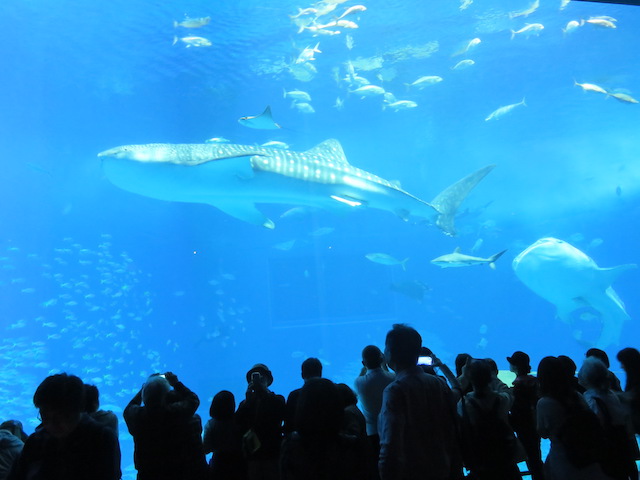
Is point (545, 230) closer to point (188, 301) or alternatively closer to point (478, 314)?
point (478, 314)

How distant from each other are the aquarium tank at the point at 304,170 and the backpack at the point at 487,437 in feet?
16.6

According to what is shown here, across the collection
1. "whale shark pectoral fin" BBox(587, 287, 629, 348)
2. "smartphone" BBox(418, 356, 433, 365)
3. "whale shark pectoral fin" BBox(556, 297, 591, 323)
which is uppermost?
"whale shark pectoral fin" BBox(556, 297, 591, 323)

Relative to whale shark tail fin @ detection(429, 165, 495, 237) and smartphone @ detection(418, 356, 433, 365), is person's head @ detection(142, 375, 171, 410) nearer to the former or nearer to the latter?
smartphone @ detection(418, 356, 433, 365)

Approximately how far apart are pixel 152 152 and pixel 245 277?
23734 millimetres

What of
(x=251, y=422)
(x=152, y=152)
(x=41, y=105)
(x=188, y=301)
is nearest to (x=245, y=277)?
(x=188, y=301)

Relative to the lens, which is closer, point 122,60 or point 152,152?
point 152,152

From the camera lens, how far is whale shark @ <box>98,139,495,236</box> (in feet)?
22.9

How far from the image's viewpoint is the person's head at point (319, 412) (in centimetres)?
155

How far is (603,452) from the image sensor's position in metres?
2.15

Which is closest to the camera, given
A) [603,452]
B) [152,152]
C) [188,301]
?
[603,452]

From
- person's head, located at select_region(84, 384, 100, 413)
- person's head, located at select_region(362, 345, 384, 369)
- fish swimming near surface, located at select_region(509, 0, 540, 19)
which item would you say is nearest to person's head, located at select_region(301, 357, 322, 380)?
person's head, located at select_region(362, 345, 384, 369)

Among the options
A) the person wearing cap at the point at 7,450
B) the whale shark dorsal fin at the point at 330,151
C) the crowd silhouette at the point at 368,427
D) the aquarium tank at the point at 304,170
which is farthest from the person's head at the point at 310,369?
the whale shark dorsal fin at the point at 330,151

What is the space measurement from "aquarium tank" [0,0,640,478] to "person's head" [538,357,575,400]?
16.5 feet

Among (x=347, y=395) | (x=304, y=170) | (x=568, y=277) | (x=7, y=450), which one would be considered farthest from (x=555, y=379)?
(x=568, y=277)
